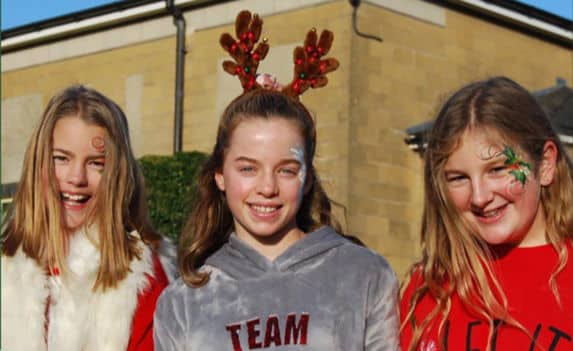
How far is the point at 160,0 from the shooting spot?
1558 cm

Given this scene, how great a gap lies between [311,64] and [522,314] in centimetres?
128

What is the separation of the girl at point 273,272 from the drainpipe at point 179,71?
11.1 m

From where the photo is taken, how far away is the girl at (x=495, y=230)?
3.61 m

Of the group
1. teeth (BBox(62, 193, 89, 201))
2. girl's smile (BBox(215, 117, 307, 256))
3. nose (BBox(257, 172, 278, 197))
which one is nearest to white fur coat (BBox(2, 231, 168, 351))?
teeth (BBox(62, 193, 89, 201))

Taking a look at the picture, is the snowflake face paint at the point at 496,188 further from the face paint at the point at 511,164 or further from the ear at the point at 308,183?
the ear at the point at 308,183

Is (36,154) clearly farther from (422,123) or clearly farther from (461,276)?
(422,123)

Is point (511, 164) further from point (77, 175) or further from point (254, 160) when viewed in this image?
point (77, 175)

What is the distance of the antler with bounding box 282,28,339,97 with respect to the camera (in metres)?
4.14

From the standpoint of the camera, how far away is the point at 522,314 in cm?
360

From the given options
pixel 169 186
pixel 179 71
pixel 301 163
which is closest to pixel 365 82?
pixel 169 186

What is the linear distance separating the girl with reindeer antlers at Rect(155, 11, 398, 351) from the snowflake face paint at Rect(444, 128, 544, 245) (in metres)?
0.44

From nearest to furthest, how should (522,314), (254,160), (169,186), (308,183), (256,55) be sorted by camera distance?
(522,314) < (254,160) < (308,183) < (256,55) < (169,186)

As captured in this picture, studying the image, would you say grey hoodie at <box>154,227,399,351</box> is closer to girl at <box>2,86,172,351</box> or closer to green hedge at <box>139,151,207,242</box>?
girl at <box>2,86,172,351</box>

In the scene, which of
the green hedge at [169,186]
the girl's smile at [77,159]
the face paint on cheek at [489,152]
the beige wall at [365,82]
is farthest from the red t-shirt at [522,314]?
the green hedge at [169,186]
